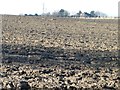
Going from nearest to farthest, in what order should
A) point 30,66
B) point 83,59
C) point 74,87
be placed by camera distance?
point 74,87
point 30,66
point 83,59

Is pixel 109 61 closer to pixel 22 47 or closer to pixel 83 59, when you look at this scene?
pixel 83 59

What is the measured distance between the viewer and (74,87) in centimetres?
802

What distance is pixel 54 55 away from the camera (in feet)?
39.8

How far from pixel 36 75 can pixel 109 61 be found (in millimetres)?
3519

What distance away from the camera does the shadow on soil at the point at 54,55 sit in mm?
11238

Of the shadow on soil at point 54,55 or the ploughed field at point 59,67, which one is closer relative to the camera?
the ploughed field at point 59,67

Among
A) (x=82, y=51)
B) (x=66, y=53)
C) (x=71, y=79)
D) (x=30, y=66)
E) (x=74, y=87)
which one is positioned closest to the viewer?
(x=74, y=87)

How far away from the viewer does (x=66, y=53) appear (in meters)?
12.7

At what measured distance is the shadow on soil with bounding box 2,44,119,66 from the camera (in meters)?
11.2

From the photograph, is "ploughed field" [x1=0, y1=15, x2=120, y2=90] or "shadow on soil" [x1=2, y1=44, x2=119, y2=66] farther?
"shadow on soil" [x1=2, y1=44, x2=119, y2=66]

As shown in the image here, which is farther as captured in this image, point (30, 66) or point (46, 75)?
point (30, 66)

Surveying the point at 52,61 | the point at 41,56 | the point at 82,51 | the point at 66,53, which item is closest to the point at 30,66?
the point at 52,61

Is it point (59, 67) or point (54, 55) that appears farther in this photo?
point (54, 55)

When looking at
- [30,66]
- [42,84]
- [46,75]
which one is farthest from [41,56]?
[42,84]
